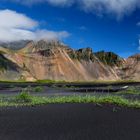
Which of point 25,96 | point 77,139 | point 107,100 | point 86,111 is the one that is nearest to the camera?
point 77,139

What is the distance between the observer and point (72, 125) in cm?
1717

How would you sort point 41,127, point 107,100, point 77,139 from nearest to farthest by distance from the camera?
point 77,139 < point 41,127 < point 107,100

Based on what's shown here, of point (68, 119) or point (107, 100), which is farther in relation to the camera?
point (107, 100)

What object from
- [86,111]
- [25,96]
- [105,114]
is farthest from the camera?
[25,96]

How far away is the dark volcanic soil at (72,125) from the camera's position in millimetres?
14539

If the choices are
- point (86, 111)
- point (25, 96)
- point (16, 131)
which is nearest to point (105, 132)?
point (16, 131)

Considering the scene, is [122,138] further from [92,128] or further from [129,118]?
[129,118]

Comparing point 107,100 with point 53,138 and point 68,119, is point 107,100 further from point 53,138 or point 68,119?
point 53,138

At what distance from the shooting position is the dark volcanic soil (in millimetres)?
14539

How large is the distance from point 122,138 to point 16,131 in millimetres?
4458

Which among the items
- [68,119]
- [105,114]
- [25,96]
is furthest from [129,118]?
[25,96]

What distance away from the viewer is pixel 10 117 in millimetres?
20094

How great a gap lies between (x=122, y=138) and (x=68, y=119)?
17.7ft

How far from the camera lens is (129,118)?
1969 cm
